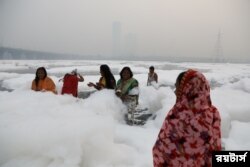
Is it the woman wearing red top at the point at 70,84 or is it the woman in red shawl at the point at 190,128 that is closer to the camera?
the woman in red shawl at the point at 190,128

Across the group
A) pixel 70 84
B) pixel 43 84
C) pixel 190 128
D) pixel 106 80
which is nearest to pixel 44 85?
pixel 43 84

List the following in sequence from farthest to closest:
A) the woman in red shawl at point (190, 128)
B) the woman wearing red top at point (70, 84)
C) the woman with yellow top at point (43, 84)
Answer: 1. the woman wearing red top at point (70, 84)
2. the woman with yellow top at point (43, 84)
3. the woman in red shawl at point (190, 128)

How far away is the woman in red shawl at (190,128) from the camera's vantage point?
212 centimetres

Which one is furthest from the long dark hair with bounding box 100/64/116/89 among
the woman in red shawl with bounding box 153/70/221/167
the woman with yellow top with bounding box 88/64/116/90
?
the woman in red shawl with bounding box 153/70/221/167

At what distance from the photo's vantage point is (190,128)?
7.13ft

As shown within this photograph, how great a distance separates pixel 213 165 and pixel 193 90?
0.54m

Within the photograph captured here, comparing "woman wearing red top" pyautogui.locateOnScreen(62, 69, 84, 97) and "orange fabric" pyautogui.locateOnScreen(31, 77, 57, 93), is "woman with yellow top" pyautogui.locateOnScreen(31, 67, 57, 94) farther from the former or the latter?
"woman wearing red top" pyautogui.locateOnScreen(62, 69, 84, 97)

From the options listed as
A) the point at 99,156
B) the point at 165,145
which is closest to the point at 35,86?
the point at 99,156

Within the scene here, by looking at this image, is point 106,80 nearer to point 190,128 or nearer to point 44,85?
point 44,85

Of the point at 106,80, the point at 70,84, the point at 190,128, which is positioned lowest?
the point at 70,84

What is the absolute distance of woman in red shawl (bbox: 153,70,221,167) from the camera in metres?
2.12

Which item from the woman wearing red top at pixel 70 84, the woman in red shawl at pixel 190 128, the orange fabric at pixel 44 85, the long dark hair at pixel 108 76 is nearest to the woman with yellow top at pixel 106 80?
the long dark hair at pixel 108 76

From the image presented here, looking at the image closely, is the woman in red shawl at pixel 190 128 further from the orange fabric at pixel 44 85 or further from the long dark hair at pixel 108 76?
the orange fabric at pixel 44 85

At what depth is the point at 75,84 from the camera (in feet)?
23.0
